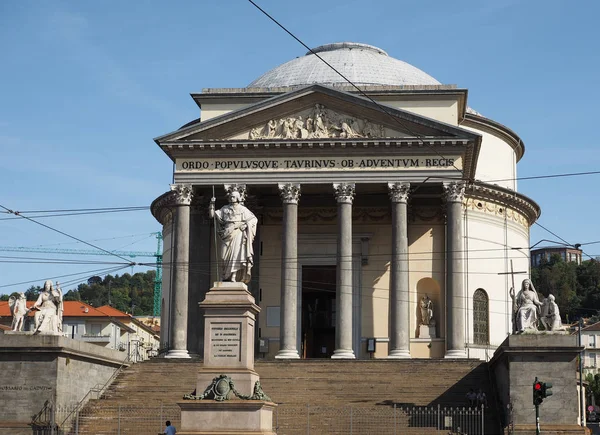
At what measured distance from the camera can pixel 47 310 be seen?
38.9 m

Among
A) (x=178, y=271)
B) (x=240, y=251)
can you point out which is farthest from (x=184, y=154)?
(x=240, y=251)

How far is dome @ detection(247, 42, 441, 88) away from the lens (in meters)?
61.4

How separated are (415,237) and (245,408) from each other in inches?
1223

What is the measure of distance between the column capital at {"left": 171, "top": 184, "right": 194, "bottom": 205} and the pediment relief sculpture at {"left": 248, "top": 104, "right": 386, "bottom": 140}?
3731 mm

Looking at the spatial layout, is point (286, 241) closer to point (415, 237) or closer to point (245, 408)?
point (415, 237)

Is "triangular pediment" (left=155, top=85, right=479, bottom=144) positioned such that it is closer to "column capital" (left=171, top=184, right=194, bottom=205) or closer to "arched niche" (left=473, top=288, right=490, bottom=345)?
"column capital" (left=171, top=184, right=194, bottom=205)

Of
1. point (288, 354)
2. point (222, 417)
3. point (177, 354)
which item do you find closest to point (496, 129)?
point (288, 354)

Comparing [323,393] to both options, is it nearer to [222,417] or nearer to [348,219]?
[348,219]

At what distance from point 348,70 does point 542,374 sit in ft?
95.9

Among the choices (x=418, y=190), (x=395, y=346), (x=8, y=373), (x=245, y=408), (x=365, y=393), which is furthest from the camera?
(x=418, y=190)

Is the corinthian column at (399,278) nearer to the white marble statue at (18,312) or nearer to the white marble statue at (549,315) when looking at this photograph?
the white marble statue at (549,315)

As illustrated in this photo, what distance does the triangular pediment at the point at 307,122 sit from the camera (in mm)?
49750

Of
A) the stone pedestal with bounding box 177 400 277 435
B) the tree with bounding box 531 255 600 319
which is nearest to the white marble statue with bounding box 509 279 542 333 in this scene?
A: the stone pedestal with bounding box 177 400 277 435

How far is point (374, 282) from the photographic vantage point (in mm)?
53969
